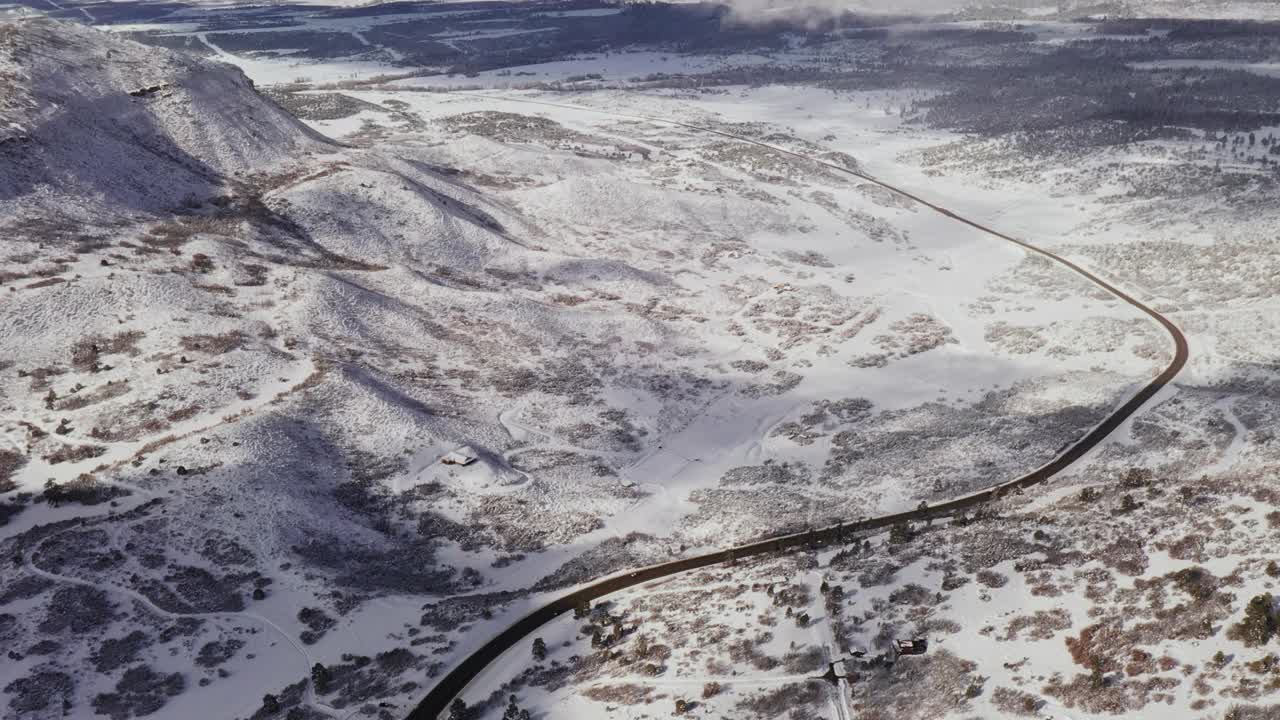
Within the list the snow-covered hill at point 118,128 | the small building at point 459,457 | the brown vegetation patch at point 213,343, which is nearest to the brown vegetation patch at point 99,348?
the brown vegetation patch at point 213,343

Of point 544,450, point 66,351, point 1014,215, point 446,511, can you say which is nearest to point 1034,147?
point 1014,215

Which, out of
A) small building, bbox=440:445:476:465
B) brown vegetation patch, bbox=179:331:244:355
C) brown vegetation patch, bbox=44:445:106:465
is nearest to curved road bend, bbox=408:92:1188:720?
small building, bbox=440:445:476:465

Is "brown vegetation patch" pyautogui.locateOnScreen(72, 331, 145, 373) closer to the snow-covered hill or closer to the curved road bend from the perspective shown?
the snow-covered hill

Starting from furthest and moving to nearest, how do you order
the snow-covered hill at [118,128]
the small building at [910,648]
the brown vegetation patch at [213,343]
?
the snow-covered hill at [118,128], the brown vegetation patch at [213,343], the small building at [910,648]

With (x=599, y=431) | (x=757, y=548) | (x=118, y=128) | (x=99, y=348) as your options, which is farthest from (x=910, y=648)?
(x=118, y=128)

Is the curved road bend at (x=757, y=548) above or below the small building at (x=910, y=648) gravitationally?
below

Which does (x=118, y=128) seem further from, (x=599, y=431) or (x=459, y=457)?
(x=599, y=431)

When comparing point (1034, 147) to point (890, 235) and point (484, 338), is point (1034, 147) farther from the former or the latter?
point (484, 338)

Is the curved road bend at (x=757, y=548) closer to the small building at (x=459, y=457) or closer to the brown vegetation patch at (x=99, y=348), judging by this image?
the small building at (x=459, y=457)
